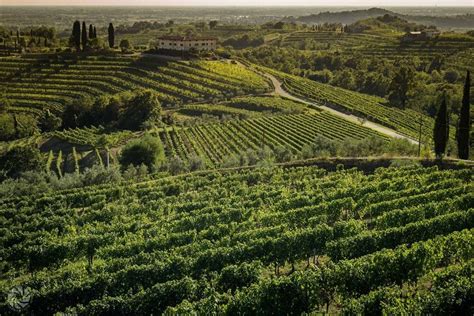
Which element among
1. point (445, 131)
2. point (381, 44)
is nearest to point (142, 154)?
point (445, 131)

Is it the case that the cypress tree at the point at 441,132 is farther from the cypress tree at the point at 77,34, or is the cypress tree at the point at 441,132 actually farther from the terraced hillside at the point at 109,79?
the cypress tree at the point at 77,34

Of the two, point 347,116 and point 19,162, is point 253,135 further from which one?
point 19,162

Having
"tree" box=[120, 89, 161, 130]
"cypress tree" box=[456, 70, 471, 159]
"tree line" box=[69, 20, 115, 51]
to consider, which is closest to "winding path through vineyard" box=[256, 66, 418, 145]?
"cypress tree" box=[456, 70, 471, 159]

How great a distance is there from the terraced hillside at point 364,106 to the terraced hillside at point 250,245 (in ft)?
114

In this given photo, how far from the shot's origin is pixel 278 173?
4666 centimetres

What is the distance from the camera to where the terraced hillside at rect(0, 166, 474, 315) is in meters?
25.0

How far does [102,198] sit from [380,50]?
126m

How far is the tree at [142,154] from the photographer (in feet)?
184

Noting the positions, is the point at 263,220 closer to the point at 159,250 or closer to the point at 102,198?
the point at 159,250

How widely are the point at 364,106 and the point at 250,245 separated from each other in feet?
213

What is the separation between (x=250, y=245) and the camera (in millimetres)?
29891

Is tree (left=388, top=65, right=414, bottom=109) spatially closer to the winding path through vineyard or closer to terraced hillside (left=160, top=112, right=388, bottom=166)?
the winding path through vineyard

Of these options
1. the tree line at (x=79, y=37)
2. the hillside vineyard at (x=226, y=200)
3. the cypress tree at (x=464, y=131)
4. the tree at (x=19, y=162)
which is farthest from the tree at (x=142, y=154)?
the tree line at (x=79, y=37)

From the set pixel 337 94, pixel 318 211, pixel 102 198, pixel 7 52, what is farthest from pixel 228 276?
pixel 7 52
